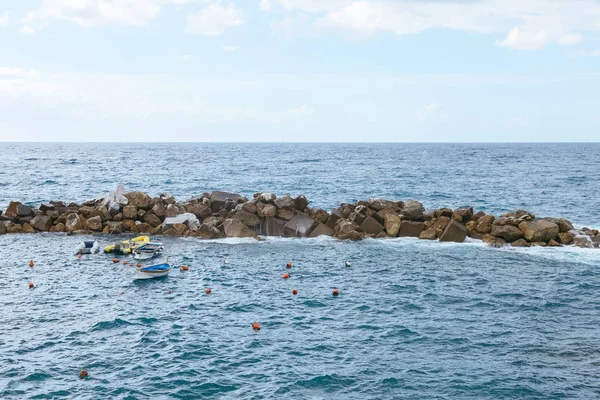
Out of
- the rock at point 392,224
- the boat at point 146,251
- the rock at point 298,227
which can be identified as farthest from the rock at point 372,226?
the boat at point 146,251

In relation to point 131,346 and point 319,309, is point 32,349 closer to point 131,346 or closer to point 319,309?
point 131,346

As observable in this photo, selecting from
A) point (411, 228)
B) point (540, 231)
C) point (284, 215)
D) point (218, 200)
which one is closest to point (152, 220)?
point (218, 200)

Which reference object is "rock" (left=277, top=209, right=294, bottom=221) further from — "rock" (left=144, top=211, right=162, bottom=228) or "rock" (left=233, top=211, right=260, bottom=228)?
"rock" (left=144, top=211, right=162, bottom=228)

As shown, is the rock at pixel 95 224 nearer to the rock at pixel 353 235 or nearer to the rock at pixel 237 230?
the rock at pixel 237 230

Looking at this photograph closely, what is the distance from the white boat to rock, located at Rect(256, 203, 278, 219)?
44.0 ft

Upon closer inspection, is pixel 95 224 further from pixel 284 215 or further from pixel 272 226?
pixel 284 215

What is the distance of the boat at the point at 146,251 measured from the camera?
135ft

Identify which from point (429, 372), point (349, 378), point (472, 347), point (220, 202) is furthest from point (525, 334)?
point (220, 202)

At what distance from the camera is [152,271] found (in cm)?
3631

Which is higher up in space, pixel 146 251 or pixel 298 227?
pixel 298 227

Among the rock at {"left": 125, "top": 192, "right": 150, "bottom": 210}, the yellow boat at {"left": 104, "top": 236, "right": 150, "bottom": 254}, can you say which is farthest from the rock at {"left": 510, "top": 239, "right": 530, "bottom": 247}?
the rock at {"left": 125, "top": 192, "right": 150, "bottom": 210}

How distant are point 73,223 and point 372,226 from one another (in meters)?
27.6

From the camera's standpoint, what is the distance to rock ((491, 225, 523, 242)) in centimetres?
4422

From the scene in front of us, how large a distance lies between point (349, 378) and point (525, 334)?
9992 millimetres
